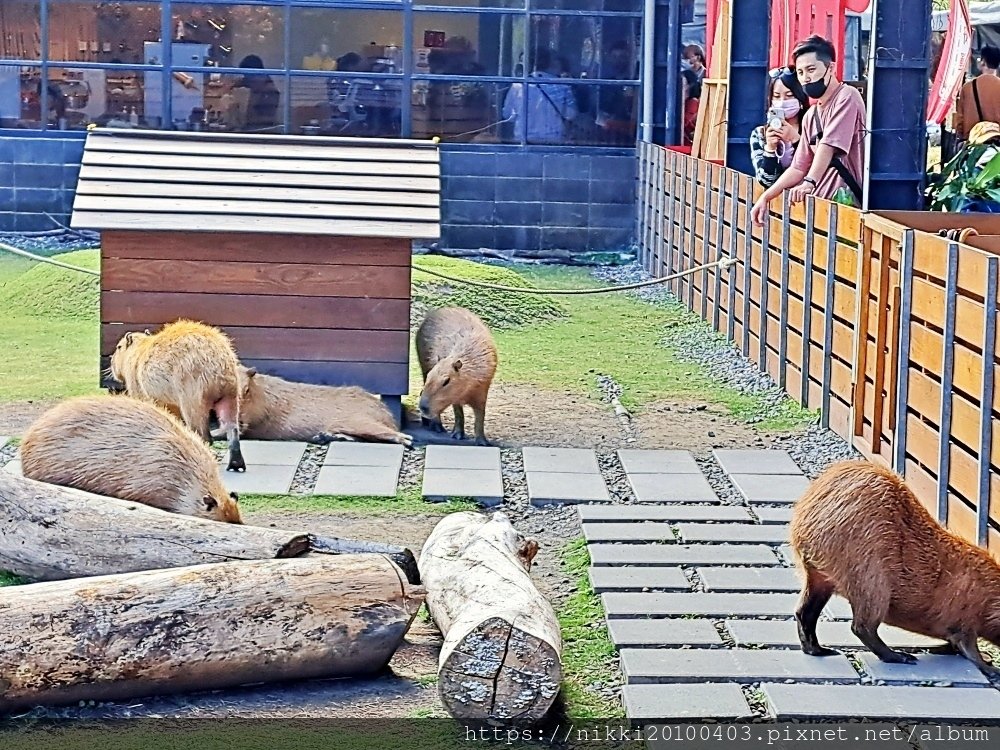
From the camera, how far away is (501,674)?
3965 mm

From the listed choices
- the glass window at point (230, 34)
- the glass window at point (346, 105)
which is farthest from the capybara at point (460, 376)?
the glass window at point (230, 34)

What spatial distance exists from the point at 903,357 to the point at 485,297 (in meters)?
5.77

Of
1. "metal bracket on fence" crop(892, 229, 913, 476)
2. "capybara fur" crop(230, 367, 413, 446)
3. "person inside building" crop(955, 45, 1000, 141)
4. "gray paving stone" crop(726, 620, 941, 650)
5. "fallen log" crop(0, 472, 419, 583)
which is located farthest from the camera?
"person inside building" crop(955, 45, 1000, 141)

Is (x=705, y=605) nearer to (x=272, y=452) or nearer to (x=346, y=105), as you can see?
(x=272, y=452)

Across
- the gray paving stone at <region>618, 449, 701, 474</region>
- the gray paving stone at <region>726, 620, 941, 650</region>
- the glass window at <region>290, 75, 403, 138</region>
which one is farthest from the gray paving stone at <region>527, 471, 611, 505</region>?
the glass window at <region>290, 75, 403, 138</region>

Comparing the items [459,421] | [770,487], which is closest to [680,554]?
[770,487]

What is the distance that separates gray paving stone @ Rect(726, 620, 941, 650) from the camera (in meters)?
4.64

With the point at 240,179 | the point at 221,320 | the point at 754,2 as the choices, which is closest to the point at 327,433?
the point at 221,320

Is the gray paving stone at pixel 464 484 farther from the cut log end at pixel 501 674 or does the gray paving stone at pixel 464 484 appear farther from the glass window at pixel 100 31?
the glass window at pixel 100 31

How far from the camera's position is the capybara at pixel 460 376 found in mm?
8070

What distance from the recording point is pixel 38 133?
15.9 metres

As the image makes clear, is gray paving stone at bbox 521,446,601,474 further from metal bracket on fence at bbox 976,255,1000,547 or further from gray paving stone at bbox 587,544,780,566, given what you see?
metal bracket on fence at bbox 976,255,1000,547

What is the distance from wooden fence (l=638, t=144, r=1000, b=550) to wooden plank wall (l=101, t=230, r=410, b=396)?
2302mm

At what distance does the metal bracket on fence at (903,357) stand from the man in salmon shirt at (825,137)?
2.37m
